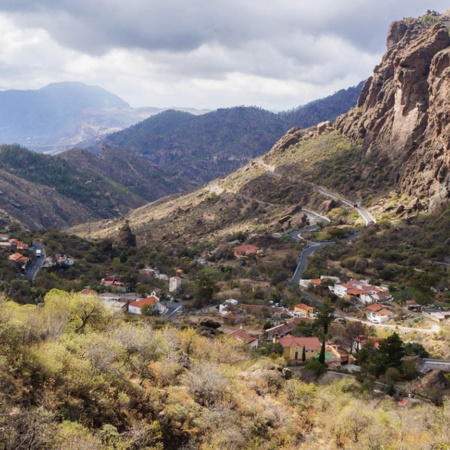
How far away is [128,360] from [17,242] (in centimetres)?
4845

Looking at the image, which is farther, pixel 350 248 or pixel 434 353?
pixel 350 248

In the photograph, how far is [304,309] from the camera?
144ft

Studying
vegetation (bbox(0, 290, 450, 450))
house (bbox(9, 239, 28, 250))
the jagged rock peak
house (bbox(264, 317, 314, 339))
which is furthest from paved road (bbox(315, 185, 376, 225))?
vegetation (bbox(0, 290, 450, 450))

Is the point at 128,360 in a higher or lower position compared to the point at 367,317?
higher

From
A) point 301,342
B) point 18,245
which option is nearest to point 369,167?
point 301,342

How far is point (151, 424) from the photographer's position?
13742 millimetres

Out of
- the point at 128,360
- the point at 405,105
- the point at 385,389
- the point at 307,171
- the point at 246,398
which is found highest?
the point at 405,105

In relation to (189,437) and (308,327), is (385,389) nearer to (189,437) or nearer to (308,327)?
(308,327)

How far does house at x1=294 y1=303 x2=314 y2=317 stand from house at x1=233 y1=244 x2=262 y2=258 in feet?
80.4

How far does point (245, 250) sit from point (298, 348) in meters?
38.2

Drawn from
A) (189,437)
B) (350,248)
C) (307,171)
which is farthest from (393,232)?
(189,437)

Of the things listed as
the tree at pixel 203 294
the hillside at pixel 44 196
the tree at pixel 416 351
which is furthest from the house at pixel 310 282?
the hillside at pixel 44 196

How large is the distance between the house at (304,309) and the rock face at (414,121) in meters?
38.7

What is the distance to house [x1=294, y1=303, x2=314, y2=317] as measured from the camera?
43500 millimetres
